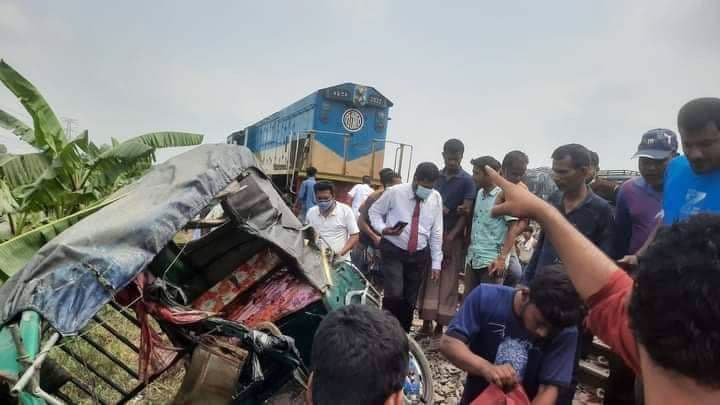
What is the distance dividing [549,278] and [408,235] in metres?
2.76

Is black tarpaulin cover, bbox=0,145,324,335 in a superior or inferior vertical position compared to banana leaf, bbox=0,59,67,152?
inferior

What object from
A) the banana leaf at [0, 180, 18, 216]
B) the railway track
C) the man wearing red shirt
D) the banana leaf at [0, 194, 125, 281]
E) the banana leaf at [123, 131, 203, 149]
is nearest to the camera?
the man wearing red shirt

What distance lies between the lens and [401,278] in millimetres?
4801

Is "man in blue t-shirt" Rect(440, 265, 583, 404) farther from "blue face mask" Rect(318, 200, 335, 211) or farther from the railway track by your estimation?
"blue face mask" Rect(318, 200, 335, 211)

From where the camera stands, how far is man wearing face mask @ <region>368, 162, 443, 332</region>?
4.76m

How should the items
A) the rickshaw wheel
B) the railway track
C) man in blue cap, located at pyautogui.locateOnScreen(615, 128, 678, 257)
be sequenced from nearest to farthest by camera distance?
1. the rickshaw wheel
2. man in blue cap, located at pyautogui.locateOnScreen(615, 128, 678, 257)
3. the railway track

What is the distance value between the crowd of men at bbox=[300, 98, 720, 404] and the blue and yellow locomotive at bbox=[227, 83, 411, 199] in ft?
23.7

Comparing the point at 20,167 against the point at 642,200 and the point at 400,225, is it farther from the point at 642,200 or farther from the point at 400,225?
the point at 642,200

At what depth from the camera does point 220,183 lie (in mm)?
2727

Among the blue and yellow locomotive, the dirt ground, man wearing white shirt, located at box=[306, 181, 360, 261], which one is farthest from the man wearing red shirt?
the blue and yellow locomotive

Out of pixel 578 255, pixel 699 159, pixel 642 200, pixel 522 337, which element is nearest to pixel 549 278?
pixel 522 337

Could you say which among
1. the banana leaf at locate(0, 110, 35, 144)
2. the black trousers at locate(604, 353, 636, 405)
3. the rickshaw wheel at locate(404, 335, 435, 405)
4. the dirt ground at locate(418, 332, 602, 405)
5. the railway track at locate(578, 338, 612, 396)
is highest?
the banana leaf at locate(0, 110, 35, 144)

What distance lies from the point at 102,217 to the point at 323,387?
1.77 m

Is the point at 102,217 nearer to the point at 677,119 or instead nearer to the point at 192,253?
the point at 192,253
